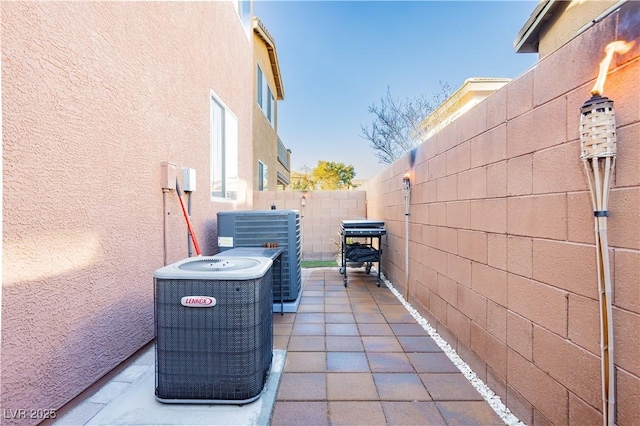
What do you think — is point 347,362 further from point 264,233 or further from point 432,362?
point 264,233

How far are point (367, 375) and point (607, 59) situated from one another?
86.4 inches

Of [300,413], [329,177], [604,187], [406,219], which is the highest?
[329,177]

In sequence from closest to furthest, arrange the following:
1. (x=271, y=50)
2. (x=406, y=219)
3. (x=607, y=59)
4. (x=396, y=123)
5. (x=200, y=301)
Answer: (x=607, y=59)
(x=200, y=301)
(x=406, y=219)
(x=271, y=50)
(x=396, y=123)

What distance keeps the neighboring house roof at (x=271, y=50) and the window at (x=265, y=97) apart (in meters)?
0.89

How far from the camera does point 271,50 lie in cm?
979

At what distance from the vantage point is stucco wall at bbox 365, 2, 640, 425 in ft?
3.68

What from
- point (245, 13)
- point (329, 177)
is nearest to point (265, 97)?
point (245, 13)

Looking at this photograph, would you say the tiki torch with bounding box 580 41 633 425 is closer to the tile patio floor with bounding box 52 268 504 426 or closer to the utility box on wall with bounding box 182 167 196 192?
the tile patio floor with bounding box 52 268 504 426

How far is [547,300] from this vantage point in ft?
4.94

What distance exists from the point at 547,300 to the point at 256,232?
281 centimetres

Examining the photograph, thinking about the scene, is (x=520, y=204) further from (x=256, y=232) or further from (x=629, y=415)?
(x=256, y=232)

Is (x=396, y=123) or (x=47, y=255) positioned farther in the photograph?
(x=396, y=123)

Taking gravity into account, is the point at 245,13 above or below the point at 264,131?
above

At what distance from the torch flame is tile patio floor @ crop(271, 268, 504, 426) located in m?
1.74
